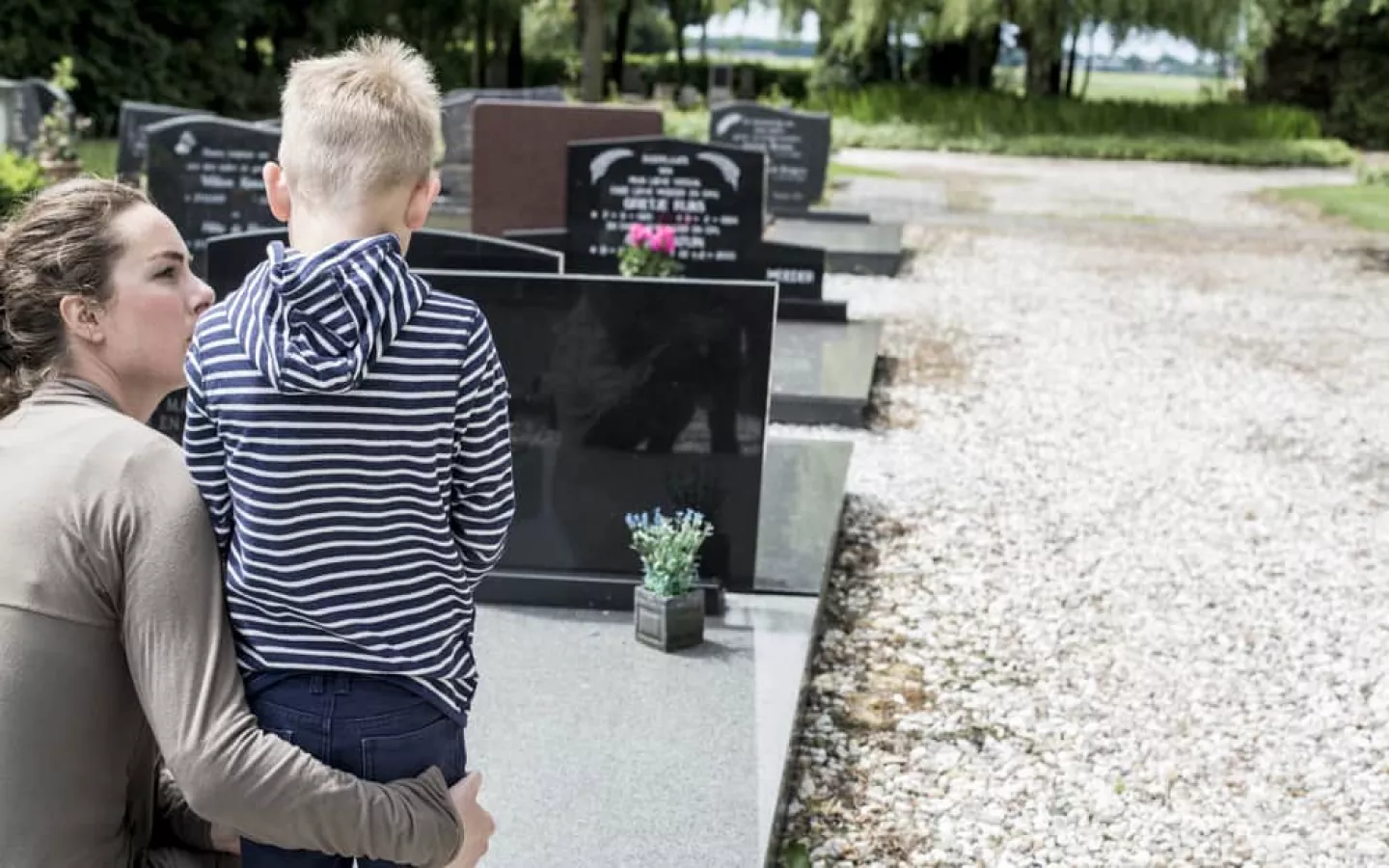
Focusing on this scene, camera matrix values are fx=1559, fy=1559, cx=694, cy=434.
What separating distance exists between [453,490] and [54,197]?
598 mm

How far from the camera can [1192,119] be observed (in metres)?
32.0

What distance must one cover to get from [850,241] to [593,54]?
55.4 ft

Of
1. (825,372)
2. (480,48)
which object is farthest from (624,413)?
(480,48)

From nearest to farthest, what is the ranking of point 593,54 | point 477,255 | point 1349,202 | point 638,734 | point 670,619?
point 638,734, point 670,619, point 477,255, point 1349,202, point 593,54

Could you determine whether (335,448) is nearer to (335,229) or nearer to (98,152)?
(335,229)

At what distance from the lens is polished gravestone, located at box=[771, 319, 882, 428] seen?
7852 mm

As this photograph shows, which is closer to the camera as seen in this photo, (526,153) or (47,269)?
(47,269)

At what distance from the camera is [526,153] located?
40.8 ft

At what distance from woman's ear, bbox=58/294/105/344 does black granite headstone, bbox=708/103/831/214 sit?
1423 centimetres

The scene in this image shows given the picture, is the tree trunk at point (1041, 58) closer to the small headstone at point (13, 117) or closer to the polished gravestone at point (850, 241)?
the polished gravestone at point (850, 241)

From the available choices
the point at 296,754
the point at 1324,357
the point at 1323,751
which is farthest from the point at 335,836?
the point at 1324,357

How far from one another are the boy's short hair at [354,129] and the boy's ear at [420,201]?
0.02 metres

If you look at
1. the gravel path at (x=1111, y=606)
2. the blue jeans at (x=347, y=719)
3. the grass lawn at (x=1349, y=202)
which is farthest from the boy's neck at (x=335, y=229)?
the grass lawn at (x=1349, y=202)

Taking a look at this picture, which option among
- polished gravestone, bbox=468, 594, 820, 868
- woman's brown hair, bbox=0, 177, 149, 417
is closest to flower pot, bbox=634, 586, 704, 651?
polished gravestone, bbox=468, 594, 820, 868
